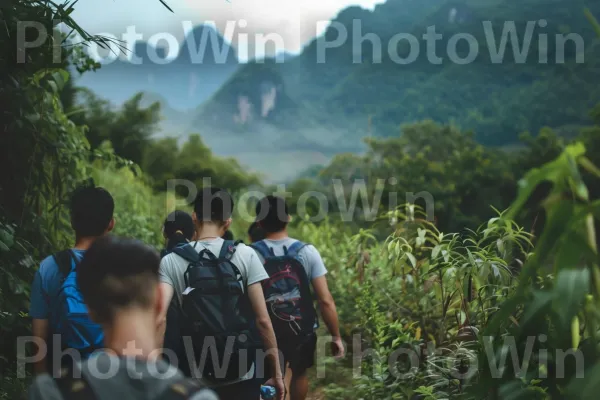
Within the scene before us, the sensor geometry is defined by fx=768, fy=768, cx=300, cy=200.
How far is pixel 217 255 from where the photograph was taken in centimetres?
358

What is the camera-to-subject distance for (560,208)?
1685mm

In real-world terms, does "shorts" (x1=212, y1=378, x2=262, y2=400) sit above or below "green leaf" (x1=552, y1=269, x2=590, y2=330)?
below

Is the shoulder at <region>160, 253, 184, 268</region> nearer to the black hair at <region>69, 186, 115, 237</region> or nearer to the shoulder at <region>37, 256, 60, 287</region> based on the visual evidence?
the black hair at <region>69, 186, 115, 237</region>

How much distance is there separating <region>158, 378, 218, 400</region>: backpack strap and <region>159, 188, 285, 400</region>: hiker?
1.71 meters

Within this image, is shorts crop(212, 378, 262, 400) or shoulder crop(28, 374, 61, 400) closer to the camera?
shoulder crop(28, 374, 61, 400)

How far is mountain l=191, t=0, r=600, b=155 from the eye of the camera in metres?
102

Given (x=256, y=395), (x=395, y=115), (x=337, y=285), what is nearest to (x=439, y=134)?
(x=395, y=115)

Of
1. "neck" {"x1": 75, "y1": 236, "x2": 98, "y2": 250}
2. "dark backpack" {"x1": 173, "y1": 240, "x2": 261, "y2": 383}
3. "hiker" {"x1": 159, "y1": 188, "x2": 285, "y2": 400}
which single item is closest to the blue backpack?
"neck" {"x1": 75, "y1": 236, "x2": 98, "y2": 250}

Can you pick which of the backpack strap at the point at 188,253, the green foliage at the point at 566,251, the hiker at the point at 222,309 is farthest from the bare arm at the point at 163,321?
the green foliage at the point at 566,251

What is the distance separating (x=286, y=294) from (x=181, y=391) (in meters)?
2.77

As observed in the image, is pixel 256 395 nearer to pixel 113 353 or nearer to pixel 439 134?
pixel 113 353

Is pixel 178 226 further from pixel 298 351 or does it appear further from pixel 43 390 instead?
pixel 43 390

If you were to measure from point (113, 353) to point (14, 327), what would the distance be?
2864 millimetres

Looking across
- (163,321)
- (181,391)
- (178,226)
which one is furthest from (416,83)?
(181,391)
